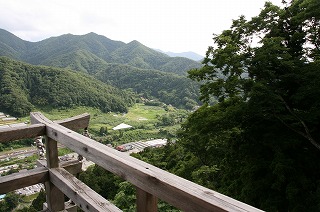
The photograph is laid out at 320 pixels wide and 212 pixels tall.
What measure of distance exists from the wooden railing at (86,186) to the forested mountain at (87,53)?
3786 inches

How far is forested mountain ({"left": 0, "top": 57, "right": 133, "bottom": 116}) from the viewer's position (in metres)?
55.1

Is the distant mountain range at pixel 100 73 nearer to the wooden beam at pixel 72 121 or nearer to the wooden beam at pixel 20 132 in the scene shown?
the wooden beam at pixel 72 121

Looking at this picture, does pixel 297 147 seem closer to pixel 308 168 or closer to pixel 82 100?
pixel 308 168

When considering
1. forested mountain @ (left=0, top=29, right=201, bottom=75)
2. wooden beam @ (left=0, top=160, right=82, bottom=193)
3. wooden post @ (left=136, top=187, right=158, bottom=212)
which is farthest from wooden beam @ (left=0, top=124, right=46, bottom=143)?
forested mountain @ (left=0, top=29, right=201, bottom=75)

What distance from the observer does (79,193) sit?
1676mm

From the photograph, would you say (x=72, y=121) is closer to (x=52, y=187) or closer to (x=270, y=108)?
(x=52, y=187)

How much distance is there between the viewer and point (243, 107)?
7.14 metres

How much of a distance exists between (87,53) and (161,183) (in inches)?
5325

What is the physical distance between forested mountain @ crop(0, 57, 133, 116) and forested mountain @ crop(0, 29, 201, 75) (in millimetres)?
42853

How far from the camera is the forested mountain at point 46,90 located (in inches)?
2167

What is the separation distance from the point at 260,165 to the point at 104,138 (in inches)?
1619

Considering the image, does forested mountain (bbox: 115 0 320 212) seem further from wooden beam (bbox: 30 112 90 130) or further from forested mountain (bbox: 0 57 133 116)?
forested mountain (bbox: 0 57 133 116)

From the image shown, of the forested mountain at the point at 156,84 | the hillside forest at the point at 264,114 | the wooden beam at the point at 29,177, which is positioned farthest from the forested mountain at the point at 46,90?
the wooden beam at the point at 29,177

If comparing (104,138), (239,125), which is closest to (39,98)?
(104,138)
